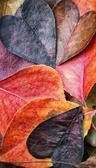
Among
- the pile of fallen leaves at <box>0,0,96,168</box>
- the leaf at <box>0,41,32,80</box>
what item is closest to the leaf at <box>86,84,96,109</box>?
the pile of fallen leaves at <box>0,0,96,168</box>

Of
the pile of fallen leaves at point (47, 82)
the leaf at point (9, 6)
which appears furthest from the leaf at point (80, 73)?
the leaf at point (9, 6)

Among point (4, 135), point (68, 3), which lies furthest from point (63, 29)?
point (4, 135)

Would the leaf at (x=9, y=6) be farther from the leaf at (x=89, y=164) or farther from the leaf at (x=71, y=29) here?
the leaf at (x=89, y=164)

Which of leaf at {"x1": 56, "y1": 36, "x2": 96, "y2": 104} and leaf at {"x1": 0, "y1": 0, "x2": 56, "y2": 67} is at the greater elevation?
leaf at {"x1": 0, "y1": 0, "x2": 56, "y2": 67}

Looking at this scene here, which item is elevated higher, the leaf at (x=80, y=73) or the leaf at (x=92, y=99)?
the leaf at (x=80, y=73)

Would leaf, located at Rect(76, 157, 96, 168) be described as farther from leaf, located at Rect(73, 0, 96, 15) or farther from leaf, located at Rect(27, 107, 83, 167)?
leaf, located at Rect(73, 0, 96, 15)

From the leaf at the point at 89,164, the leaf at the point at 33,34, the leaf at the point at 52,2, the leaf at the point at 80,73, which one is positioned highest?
the leaf at the point at 52,2
